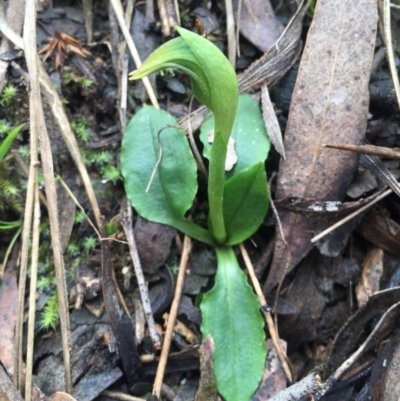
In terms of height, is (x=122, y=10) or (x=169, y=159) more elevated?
(x=122, y=10)

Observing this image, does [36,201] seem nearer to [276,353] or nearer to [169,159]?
[169,159]

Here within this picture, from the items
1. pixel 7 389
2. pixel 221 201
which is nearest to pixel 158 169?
pixel 221 201

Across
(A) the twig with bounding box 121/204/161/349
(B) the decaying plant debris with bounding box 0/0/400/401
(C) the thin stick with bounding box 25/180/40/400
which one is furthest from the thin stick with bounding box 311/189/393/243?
(C) the thin stick with bounding box 25/180/40/400

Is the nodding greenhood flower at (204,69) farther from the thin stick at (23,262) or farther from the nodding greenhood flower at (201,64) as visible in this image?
the thin stick at (23,262)

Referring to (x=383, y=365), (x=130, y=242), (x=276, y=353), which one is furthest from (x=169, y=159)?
(x=383, y=365)

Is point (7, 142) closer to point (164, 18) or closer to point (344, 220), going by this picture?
point (164, 18)

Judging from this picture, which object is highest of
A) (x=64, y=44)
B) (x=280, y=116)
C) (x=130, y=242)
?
(x=64, y=44)
